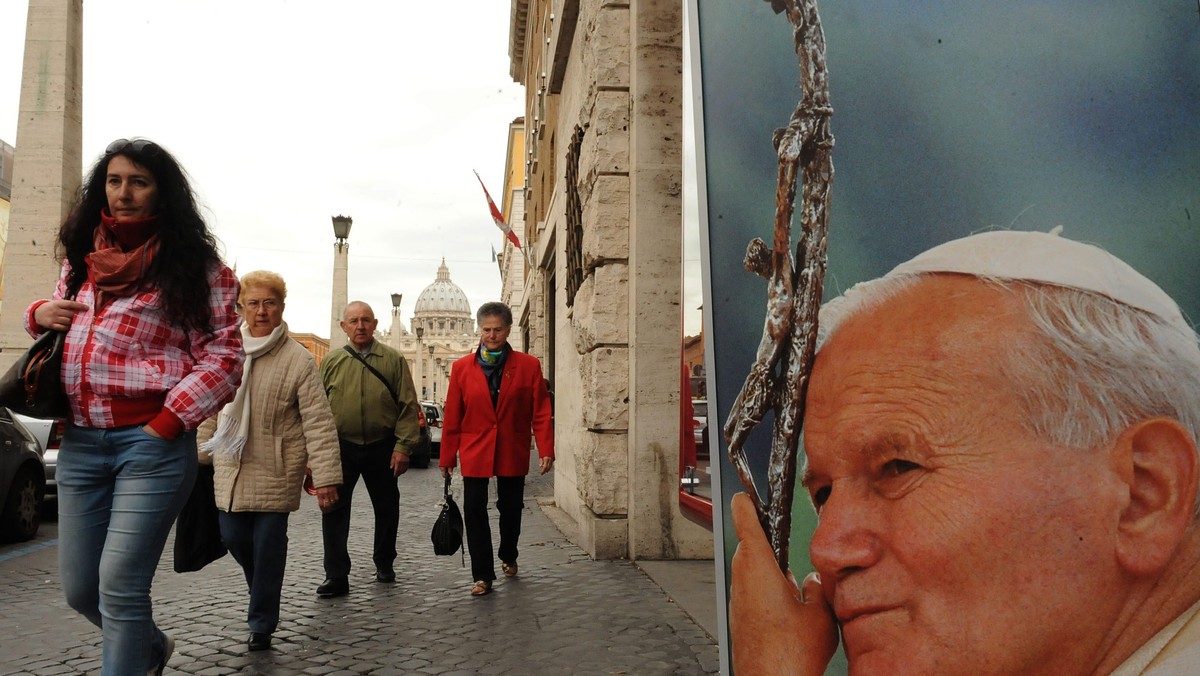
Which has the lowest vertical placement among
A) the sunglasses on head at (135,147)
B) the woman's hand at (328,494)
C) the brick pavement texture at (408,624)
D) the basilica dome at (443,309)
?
the brick pavement texture at (408,624)

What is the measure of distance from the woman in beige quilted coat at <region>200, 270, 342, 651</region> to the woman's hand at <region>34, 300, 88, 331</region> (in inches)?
57.9

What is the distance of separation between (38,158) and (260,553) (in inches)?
423

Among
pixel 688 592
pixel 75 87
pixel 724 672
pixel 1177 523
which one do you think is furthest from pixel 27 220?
pixel 1177 523

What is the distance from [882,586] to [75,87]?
47.3 feet

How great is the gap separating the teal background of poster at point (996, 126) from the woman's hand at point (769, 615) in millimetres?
70

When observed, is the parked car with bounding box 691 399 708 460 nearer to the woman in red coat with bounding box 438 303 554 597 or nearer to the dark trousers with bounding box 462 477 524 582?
the woman in red coat with bounding box 438 303 554 597

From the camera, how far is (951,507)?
57.5 inches

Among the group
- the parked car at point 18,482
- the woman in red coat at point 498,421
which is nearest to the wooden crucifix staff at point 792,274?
the woman in red coat at point 498,421

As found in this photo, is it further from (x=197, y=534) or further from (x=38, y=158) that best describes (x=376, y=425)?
(x=38, y=158)

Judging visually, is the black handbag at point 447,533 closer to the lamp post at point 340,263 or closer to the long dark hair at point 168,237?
the long dark hair at point 168,237

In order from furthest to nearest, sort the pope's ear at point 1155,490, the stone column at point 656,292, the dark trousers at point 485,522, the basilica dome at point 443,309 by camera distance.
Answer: the basilica dome at point 443,309, the stone column at point 656,292, the dark trousers at point 485,522, the pope's ear at point 1155,490

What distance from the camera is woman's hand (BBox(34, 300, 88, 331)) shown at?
9.68ft

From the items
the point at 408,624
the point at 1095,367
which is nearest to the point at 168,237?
the point at 408,624

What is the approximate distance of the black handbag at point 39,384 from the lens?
2891 millimetres
